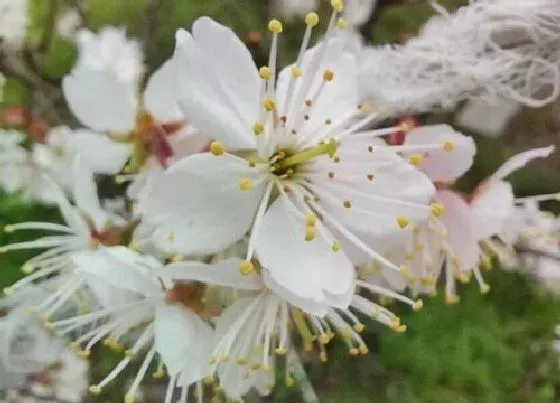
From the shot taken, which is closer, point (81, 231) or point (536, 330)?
point (81, 231)

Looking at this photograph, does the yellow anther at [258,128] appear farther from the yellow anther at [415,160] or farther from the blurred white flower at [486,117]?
the blurred white flower at [486,117]

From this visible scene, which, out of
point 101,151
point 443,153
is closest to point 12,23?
point 101,151

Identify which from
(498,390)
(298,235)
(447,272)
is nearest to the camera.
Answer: (298,235)

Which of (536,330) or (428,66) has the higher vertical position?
(428,66)

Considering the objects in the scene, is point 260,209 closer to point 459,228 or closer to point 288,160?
point 288,160

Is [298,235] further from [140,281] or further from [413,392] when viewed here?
[413,392]

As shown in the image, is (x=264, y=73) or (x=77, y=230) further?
(x=77, y=230)

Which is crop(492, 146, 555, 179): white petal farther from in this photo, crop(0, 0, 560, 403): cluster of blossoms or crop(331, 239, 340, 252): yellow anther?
crop(331, 239, 340, 252): yellow anther

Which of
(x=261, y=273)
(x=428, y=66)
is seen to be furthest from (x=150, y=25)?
(x=261, y=273)
